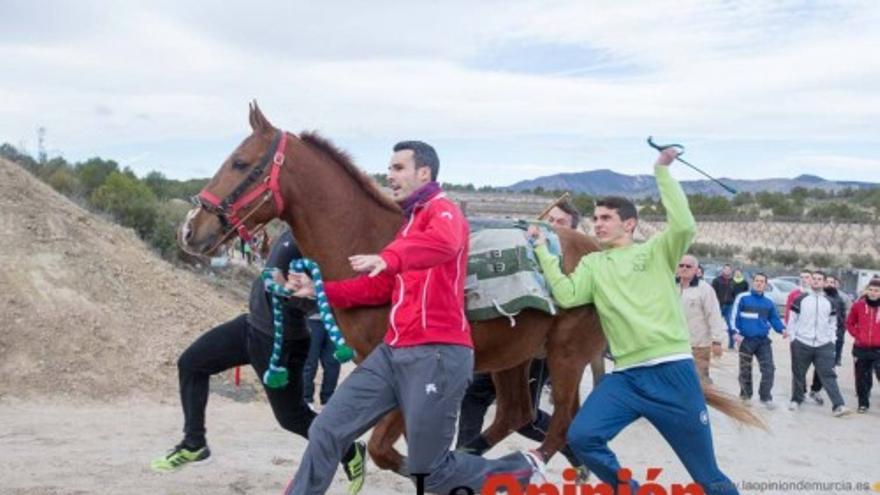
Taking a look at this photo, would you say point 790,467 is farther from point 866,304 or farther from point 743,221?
point 743,221

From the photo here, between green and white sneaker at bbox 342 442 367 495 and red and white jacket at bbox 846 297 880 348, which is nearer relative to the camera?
green and white sneaker at bbox 342 442 367 495

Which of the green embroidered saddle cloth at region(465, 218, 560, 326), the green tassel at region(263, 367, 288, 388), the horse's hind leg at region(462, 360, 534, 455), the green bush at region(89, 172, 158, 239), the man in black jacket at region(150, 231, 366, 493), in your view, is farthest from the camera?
the green bush at region(89, 172, 158, 239)

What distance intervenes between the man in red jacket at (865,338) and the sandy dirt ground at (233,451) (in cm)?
119

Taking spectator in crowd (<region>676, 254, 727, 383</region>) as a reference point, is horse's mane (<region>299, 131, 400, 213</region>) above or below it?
above

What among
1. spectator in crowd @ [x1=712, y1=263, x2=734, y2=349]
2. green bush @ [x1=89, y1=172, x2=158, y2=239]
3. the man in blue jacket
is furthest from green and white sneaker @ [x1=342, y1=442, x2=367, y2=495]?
green bush @ [x1=89, y1=172, x2=158, y2=239]

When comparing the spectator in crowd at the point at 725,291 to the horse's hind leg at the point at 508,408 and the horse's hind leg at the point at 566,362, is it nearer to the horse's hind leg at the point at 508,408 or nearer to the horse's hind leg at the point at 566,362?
the horse's hind leg at the point at 508,408

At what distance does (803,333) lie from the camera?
1116 centimetres

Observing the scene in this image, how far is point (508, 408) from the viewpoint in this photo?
555cm

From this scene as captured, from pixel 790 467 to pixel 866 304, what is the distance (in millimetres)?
4559

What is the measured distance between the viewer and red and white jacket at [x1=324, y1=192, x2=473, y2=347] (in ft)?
12.4

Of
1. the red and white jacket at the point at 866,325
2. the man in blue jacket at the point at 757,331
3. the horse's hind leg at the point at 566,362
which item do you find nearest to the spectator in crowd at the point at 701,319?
the man in blue jacket at the point at 757,331

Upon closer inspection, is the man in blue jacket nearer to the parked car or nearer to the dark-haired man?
the dark-haired man

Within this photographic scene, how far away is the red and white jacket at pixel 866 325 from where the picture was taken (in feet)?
36.1

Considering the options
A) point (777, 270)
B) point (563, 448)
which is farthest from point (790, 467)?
point (777, 270)
